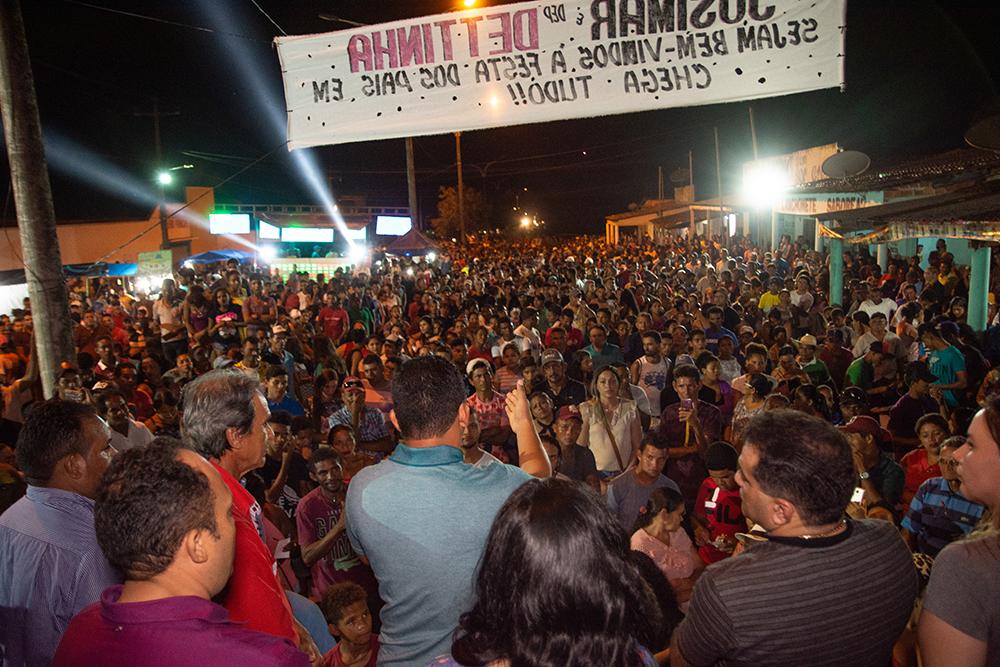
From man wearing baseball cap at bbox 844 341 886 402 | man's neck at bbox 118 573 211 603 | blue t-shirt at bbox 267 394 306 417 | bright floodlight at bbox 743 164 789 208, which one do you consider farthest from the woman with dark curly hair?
bright floodlight at bbox 743 164 789 208

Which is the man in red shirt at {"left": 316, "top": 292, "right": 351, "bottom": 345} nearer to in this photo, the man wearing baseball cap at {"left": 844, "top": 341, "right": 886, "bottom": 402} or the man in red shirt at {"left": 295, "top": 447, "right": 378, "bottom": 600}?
the man in red shirt at {"left": 295, "top": 447, "right": 378, "bottom": 600}

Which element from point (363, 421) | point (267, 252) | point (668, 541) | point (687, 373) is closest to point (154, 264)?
point (363, 421)

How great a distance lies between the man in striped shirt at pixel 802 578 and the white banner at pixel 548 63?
2.64 metres

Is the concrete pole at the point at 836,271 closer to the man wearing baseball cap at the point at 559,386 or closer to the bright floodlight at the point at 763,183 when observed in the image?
the man wearing baseball cap at the point at 559,386

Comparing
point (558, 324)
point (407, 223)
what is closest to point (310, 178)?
point (407, 223)

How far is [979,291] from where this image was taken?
9648mm

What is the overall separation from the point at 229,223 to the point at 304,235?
4056 millimetres

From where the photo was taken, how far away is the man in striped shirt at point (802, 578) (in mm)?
1878

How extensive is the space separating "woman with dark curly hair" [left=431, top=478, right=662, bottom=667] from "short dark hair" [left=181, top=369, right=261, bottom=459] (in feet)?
4.68

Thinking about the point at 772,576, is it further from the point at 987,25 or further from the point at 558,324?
the point at 987,25

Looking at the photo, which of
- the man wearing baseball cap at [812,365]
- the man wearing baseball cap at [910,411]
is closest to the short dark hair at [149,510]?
the man wearing baseball cap at [910,411]

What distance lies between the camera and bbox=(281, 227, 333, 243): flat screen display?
39.4 m

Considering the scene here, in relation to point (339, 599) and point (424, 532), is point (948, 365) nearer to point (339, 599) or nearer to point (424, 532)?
point (339, 599)

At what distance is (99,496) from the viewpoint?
1783mm
